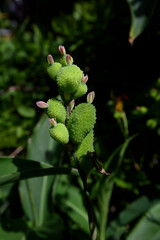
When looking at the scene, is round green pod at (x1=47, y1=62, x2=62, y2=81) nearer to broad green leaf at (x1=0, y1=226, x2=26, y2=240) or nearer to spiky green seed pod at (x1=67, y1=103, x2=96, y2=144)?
spiky green seed pod at (x1=67, y1=103, x2=96, y2=144)

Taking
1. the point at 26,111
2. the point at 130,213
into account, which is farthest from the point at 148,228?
the point at 26,111

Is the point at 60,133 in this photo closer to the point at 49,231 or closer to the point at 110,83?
the point at 49,231

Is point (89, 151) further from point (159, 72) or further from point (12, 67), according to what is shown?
point (12, 67)

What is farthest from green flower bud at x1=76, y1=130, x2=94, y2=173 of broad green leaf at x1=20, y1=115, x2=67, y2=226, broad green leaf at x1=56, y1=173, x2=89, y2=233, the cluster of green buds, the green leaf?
the green leaf

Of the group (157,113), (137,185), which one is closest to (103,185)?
(137,185)

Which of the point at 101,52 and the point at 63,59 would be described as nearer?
the point at 63,59

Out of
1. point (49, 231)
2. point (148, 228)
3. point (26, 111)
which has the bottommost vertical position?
point (148, 228)

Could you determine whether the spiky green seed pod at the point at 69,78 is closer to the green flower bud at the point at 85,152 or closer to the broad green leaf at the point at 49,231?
the green flower bud at the point at 85,152
